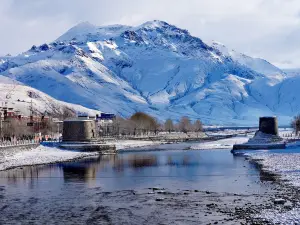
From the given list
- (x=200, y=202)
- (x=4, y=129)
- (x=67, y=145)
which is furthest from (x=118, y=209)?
(x=4, y=129)

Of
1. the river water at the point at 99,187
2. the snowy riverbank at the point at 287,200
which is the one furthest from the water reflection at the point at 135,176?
the snowy riverbank at the point at 287,200

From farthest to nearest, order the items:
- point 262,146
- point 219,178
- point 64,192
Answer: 1. point 262,146
2. point 219,178
3. point 64,192

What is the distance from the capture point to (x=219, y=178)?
52125mm

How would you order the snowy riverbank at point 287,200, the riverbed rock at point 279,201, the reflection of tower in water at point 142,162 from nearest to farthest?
the snowy riverbank at point 287,200, the riverbed rock at point 279,201, the reflection of tower in water at point 142,162

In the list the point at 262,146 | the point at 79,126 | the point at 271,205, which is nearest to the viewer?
the point at 271,205

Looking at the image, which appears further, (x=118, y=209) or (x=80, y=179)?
(x=80, y=179)

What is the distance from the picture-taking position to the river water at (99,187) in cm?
3351

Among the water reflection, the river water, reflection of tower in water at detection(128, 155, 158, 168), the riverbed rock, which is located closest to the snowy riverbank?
the riverbed rock

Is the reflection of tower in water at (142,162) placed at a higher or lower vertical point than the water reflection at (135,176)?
higher

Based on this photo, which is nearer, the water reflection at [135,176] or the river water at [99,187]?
the river water at [99,187]

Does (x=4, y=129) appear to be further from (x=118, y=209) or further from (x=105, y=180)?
(x=118, y=209)

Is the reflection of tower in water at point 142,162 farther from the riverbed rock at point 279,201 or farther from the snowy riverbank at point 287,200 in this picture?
the riverbed rock at point 279,201

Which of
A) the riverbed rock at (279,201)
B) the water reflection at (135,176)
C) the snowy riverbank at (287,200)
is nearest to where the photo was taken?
the snowy riverbank at (287,200)

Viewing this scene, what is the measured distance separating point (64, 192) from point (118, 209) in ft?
30.7
